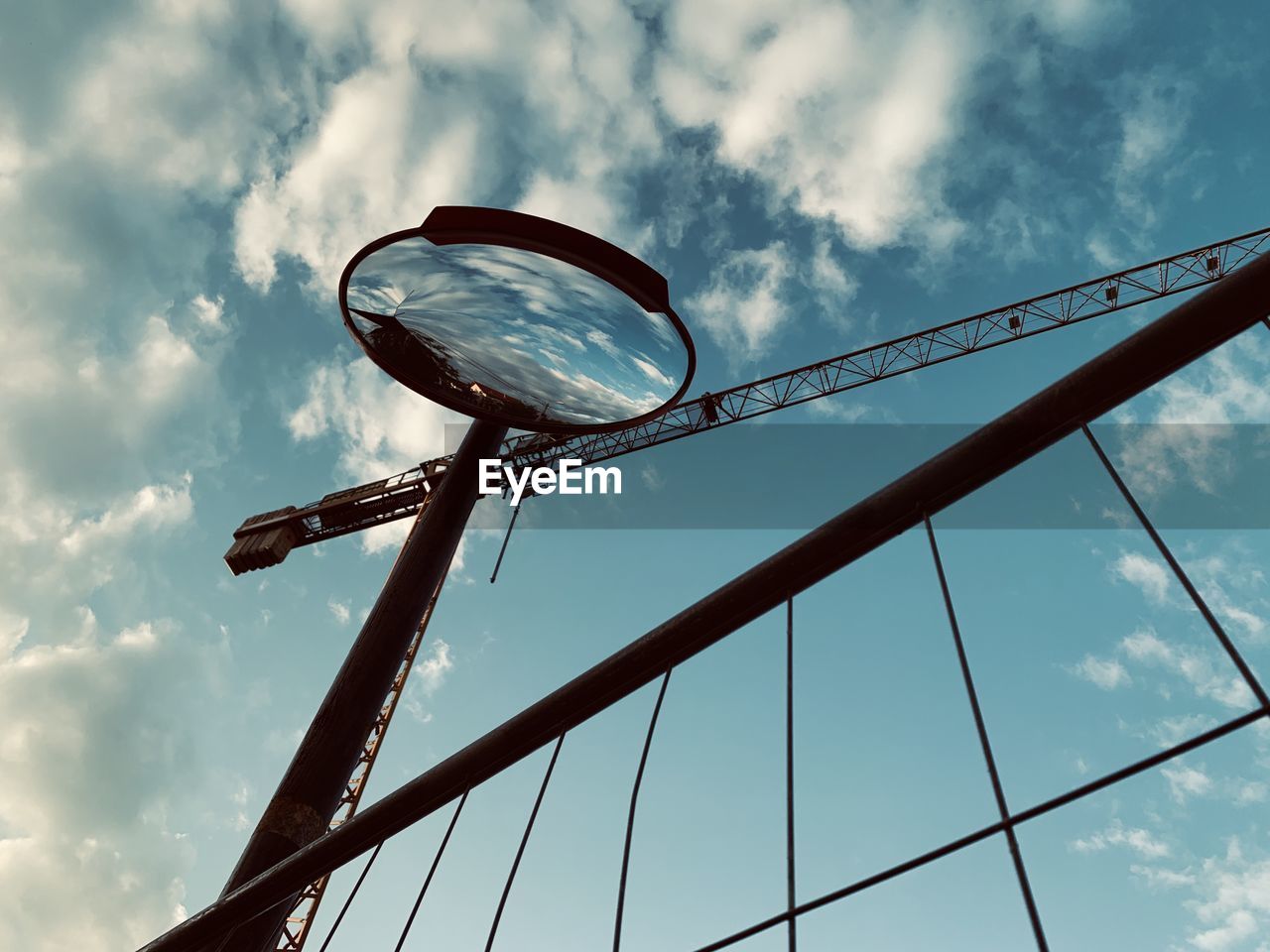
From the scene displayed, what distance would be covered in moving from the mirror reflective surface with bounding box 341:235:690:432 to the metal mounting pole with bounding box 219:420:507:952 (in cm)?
74

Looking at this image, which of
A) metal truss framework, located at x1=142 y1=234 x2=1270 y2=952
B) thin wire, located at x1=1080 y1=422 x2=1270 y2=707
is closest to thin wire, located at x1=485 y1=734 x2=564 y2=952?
metal truss framework, located at x1=142 y1=234 x2=1270 y2=952

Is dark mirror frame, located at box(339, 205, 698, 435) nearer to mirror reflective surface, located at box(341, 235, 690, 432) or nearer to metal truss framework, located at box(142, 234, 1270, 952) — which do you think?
mirror reflective surface, located at box(341, 235, 690, 432)

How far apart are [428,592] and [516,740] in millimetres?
2414

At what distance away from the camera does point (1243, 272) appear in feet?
6.19

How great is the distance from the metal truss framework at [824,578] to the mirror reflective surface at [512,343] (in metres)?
3.28

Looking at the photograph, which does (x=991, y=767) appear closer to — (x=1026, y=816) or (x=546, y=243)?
(x=1026, y=816)

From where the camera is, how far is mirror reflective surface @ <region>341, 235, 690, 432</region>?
5801 mm

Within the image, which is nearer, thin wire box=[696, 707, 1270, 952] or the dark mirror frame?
thin wire box=[696, 707, 1270, 952]

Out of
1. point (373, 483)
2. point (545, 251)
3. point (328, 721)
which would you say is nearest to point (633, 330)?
point (545, 251)

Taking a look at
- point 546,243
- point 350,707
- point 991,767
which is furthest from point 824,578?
point 546,243

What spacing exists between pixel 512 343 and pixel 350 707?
8.76 feet

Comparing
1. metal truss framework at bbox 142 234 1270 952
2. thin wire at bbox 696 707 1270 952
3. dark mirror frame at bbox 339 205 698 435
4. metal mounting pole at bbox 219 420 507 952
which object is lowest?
thin wire at bbox 696 707 1270 952

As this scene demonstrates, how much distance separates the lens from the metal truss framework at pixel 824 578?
6.30 ft

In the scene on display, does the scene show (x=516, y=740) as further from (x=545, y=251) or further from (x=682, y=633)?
(x=545, y=251)
